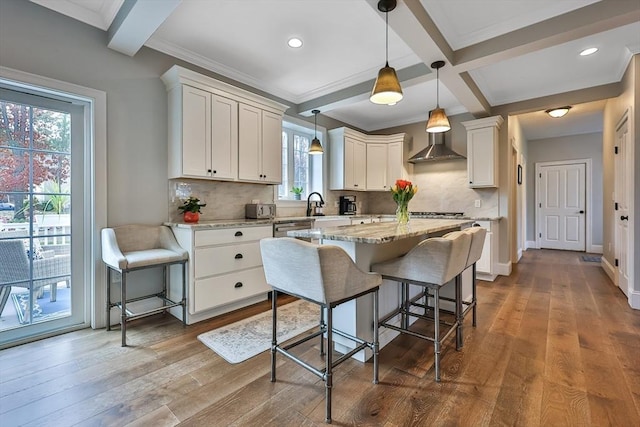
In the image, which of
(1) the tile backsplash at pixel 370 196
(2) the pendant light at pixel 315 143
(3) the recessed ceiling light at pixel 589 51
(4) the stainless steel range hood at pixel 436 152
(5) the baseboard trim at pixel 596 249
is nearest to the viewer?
(3) the recessed ceiling light at pixel 589 51

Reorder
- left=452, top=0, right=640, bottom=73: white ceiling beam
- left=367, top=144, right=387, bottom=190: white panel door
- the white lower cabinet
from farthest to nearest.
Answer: left=367, top=144, right=387, bottom=190: white panel door
the white lower cabinet
left=452, top=0, right=640, bottom=73: white ceiling beam

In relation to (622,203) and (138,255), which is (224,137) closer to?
(138,255)

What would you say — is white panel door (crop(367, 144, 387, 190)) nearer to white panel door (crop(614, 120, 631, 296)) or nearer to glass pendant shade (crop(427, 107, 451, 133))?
glass pendant shade (crop(427, 107, 451, 133))

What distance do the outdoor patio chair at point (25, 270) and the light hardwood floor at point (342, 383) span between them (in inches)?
17.1

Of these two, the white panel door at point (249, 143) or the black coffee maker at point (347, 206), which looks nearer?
the white panel door at point (249, 143)

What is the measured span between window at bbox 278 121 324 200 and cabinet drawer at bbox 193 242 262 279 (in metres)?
1.42

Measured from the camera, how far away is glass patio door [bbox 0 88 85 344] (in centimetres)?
222

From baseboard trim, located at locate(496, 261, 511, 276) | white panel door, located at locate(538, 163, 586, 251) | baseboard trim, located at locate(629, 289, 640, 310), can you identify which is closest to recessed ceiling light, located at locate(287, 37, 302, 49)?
baseboard trim, located at locate(496, 261, 511, 276)

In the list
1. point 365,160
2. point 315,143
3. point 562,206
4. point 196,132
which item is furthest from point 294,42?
point 562,206

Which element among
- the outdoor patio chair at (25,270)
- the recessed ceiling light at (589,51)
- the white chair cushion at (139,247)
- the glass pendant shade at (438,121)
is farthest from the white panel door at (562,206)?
the outdoor patio chair at (25,270)

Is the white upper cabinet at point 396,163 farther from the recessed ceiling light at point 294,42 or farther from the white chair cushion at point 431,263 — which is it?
the white chair cushion at point 431,263

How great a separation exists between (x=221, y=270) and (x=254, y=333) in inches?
27.6

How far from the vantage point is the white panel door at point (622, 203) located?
3316 millimetres

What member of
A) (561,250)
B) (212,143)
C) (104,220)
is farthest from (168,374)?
(561,250)
